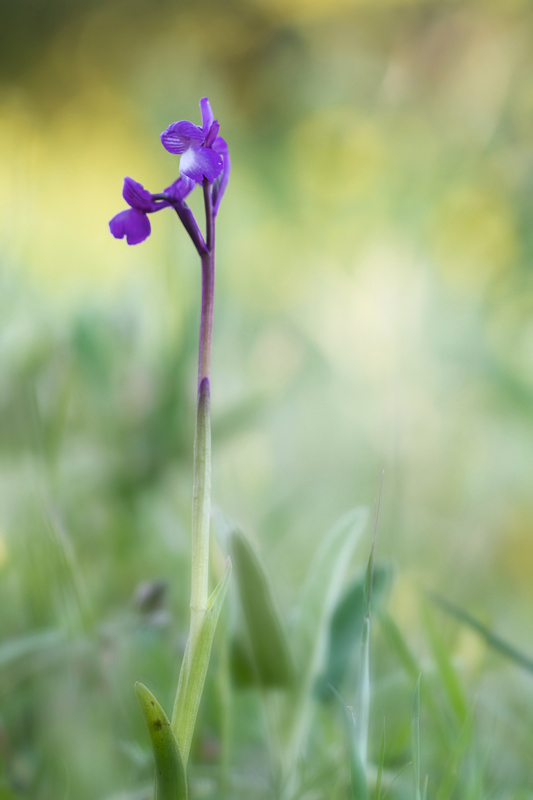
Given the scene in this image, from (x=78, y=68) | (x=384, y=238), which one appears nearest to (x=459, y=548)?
(x=384, y=238)

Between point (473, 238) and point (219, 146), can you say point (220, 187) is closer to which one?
point (219, 146)

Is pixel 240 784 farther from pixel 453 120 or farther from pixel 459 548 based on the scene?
pixel 453 120

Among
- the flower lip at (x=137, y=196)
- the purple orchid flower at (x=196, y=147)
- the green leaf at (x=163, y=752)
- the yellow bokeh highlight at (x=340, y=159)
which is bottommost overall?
the green leaf at (x=163, y=752)

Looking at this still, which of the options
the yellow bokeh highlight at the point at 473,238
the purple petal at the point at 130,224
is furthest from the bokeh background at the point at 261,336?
the purple petal at the point at 130,224

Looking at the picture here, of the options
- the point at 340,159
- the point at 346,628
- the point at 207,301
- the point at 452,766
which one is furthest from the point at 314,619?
the point at 340,159

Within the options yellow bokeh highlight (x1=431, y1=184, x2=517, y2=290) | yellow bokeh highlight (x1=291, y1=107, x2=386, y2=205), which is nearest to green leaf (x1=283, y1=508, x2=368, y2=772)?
yellow bokeh highlight (x1=431, y1=184, x2=517, y2=290)

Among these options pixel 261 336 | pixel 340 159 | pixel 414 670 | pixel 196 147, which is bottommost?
pixel 414 670

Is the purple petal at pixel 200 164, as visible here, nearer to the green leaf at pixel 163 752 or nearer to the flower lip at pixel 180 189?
the flower lip at pixel 180 189

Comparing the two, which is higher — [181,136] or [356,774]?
[181,136]
